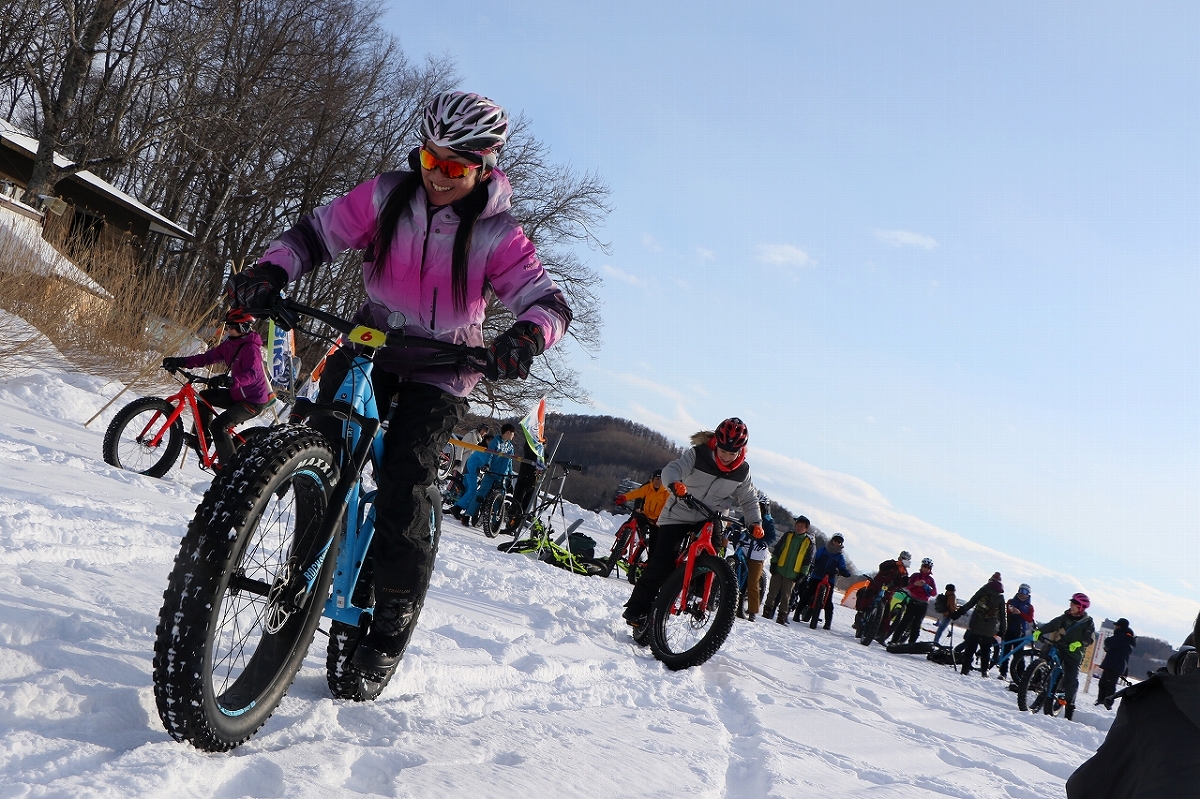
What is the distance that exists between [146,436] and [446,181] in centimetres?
689

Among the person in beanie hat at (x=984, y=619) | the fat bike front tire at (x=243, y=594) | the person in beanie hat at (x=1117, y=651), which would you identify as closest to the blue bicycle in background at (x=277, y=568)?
the fat bike front tire at (x=243, y=594)

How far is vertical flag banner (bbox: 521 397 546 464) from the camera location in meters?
14.2

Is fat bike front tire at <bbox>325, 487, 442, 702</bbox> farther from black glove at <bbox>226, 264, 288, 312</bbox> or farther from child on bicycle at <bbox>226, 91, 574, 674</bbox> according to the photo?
black glove at <bbox>226, 264, 288, 312</bbox>

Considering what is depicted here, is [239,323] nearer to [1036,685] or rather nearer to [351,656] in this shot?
[351,656]

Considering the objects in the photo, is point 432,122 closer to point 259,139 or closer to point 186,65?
point 186,65

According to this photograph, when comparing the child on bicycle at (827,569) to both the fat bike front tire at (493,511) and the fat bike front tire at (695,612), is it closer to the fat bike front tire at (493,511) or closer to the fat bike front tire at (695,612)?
the fat bike front tire at (493,511)

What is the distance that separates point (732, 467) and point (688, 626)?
1.27 m

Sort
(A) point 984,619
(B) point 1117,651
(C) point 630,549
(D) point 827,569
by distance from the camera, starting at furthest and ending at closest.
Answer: (D) point 827,569
(A) point 984,619
(B) point 1117,651
(C) point 630,549

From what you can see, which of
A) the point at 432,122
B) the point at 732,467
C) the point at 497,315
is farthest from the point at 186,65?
the point at 432,122

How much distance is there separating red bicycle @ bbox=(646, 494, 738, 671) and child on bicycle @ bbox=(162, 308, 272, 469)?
458cm

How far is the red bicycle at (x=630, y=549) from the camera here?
503 inches

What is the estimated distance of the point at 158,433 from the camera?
8555mm

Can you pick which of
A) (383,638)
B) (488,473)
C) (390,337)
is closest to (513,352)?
(390,337)

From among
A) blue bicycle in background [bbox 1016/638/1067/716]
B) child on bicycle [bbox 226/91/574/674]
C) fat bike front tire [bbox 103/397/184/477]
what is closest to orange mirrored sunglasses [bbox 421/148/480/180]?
child on bicycle [bbox 226/91/574/674]
